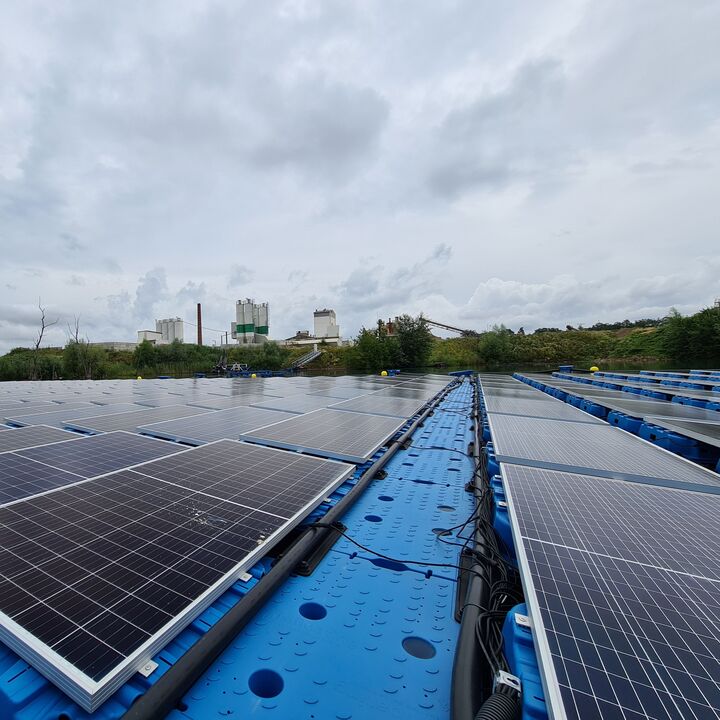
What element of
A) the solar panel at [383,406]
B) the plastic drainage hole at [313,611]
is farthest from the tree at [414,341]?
the plastic drainage hole at [313,611]

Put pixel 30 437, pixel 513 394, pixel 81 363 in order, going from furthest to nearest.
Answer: pixel 81 363 < pixel 513 394 < pixel 30 437

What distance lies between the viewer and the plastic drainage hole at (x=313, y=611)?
230cm

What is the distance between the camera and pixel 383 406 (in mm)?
8953

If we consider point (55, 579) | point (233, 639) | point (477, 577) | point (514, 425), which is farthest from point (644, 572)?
point (514, 425)

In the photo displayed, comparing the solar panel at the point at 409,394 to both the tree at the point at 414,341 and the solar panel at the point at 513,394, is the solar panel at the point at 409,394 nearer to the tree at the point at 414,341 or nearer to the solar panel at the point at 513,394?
the solar panel at the point at 513,394

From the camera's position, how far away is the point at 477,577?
244 cm

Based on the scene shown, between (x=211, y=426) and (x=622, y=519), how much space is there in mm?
6273

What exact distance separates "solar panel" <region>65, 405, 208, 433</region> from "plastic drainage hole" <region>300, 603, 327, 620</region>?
5.43 metres

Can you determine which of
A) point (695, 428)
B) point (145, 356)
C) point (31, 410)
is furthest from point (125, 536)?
point (145, 356)

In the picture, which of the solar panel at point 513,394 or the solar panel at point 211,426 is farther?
the solar panel at point 513,394

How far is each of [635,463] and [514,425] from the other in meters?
2.10

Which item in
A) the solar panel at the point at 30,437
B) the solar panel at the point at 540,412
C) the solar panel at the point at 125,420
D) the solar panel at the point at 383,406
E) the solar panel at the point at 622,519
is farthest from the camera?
the solar panel at the point at 383,406

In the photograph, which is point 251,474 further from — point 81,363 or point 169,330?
point 169,330

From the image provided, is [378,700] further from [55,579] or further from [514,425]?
[514,425]
